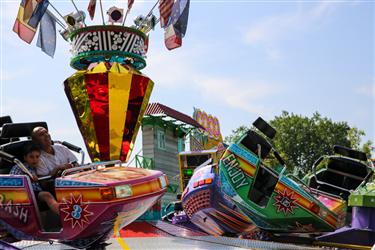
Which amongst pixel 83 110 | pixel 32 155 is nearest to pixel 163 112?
pixel 83 110

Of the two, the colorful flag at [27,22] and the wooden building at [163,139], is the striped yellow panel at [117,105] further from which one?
the wooden building at [163,139]

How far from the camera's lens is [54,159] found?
19.2 feet

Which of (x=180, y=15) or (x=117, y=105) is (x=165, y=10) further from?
(x=117, y=105)

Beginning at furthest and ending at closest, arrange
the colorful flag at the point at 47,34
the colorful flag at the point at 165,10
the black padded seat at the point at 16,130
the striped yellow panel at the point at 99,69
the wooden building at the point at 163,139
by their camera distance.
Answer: the wooden building at the point at 163,139
the colorful flag at the point at 47,34
the colorful flag at the point at 165,10
the striped yellow panel at the point at 99,69
the black padded seat at the point at 16,130

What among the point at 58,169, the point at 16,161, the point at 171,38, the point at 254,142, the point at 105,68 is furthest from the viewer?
the point at 171,38

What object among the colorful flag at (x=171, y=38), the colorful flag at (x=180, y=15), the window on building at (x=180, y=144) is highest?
the colorful flag at (x=180, y=15)

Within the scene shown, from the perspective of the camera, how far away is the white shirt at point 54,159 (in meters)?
5.68

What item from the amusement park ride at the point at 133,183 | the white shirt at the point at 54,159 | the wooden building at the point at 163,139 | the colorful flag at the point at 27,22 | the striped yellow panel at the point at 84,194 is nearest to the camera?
the striped yellow panel at the point at 84,194

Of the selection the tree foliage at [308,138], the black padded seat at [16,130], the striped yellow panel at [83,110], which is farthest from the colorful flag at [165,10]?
the tree foliage at [308,138]

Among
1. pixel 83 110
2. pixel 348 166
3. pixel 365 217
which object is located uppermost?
pixel 83 110

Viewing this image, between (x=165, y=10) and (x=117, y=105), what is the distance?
3.10 meters

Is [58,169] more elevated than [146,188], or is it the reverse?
[58,169]

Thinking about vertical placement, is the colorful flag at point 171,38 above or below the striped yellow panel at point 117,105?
above

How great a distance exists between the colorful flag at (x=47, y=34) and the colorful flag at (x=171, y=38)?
9.92 ft
